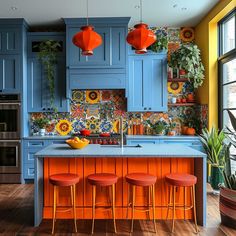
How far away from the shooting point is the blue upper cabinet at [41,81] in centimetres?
500

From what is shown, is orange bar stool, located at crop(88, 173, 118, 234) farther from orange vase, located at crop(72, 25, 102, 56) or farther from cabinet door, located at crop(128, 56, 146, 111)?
cabinet door, located at crop(128, 56, 146, 111)

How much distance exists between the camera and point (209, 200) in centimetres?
380

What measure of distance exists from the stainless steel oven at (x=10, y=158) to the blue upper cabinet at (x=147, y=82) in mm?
2343

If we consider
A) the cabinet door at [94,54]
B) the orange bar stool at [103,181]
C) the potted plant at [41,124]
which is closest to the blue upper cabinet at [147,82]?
the cabinet door at [94,54]

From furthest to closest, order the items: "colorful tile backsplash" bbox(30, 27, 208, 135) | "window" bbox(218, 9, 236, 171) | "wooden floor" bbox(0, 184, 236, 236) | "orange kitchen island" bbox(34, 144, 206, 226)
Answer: "colorful tile backsplash" bbox(30, 27, 208, 135), "window" bbox(218, 9, 236, 171), "orange kitchen island" bbox(34, 144, 206, 226), "wooden floor" bbox(0, 184, 236, 236)

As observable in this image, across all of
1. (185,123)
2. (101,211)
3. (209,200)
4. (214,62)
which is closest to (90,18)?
(214,62)

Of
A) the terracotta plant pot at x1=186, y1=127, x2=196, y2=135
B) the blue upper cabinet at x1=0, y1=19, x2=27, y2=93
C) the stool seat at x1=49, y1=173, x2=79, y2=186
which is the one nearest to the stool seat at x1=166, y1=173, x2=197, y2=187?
the stool seat at x1=49, y1=173, x2=79, y2=186

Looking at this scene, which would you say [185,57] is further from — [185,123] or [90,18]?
[90,18]

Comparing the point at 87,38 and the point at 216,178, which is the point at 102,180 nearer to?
the point at 87,38

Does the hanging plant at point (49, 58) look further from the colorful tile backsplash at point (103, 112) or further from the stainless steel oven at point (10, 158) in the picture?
the stainless steel oven at point (10, 158)

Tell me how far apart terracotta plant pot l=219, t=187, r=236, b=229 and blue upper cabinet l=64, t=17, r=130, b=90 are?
283 cm

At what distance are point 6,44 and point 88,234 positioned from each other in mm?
3857

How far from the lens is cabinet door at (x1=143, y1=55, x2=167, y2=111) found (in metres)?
4.99

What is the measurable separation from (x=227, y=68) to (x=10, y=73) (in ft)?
13.3
